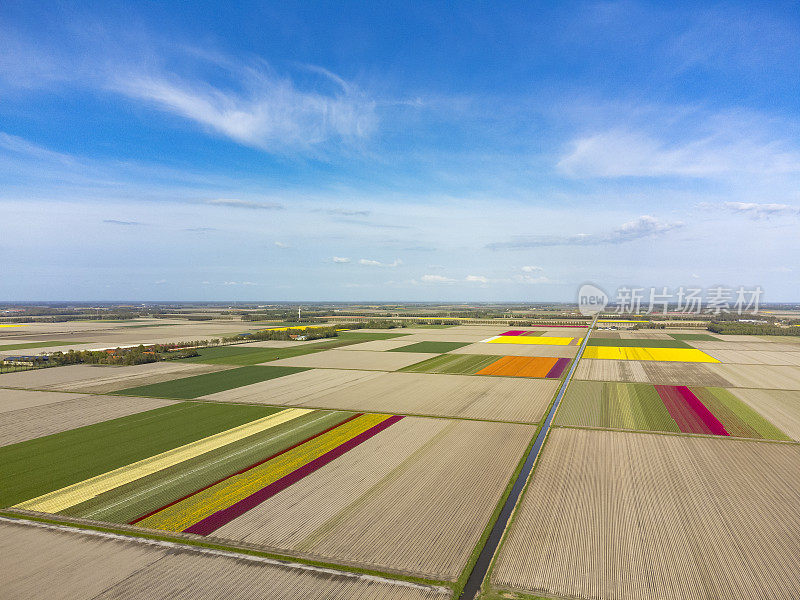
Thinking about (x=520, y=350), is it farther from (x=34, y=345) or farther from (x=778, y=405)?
(x=34, y=345)

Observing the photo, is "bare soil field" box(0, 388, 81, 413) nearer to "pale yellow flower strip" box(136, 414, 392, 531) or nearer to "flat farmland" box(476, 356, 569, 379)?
"pale yellow flower strip" box(136, 414, 392, 531)

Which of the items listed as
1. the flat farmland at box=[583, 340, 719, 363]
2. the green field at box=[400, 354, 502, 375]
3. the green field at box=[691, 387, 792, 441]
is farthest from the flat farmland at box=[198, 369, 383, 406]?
the flat farmland at box=[583, 340, 719, 363]

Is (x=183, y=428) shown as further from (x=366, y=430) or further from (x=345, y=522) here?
(x=345, y=522)

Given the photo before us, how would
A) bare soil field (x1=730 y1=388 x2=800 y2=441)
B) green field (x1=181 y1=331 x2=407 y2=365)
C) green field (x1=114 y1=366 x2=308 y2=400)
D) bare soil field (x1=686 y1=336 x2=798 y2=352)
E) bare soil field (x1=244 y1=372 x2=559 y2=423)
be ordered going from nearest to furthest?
1. bare soil field (x1=730 y1=388 x2=800 y2=441)
2. bare soil field (x1=244 y1=372 x2=559 y2=423)
3. green field (x1=114 y1=366 x2=308 y2=400)
4. green field (x1=181 y1=331 x2=407 y2=365)
5. bare soil field (x1=686 y1=336 x2=798 y2=352)

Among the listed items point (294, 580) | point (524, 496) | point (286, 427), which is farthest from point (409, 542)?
point (286, 427)

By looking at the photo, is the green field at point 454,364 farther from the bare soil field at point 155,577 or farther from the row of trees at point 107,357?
the bare soil field at point 155,577
